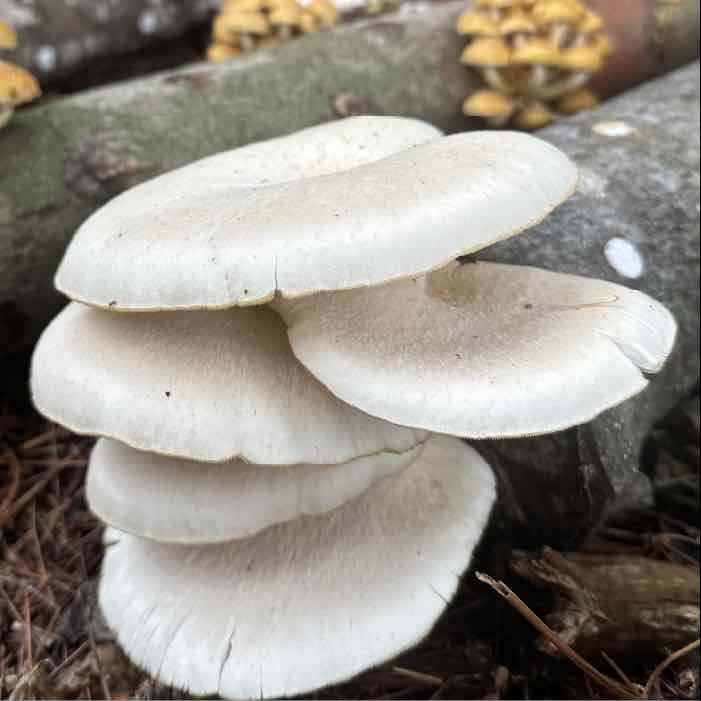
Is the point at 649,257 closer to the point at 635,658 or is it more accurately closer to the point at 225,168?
the point at 635,658

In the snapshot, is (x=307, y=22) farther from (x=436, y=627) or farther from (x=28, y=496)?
(x=436, y=627)

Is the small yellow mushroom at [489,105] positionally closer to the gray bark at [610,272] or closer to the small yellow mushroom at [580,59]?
the small yellow mushroom at [580,59]

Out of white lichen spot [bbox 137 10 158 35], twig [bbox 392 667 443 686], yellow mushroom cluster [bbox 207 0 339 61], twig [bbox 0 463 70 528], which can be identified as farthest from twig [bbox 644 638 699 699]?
white lichen spot [bbox 137 10 158 35]

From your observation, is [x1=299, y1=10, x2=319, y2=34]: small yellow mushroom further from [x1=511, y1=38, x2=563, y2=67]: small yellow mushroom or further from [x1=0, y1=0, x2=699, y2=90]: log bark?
[x1=511, y1=38, x2=563, y2=67]: small yellow mushroom

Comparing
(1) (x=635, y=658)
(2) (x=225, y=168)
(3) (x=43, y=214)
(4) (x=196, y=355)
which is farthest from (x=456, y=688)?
(3) (x=43, y=214)

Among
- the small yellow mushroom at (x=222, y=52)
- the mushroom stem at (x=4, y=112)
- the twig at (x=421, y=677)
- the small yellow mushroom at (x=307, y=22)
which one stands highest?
the mushroom stem at (x=4, y=112)

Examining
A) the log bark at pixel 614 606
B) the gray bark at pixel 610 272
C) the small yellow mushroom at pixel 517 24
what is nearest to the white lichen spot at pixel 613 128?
the gray bark at pixel 610 272
